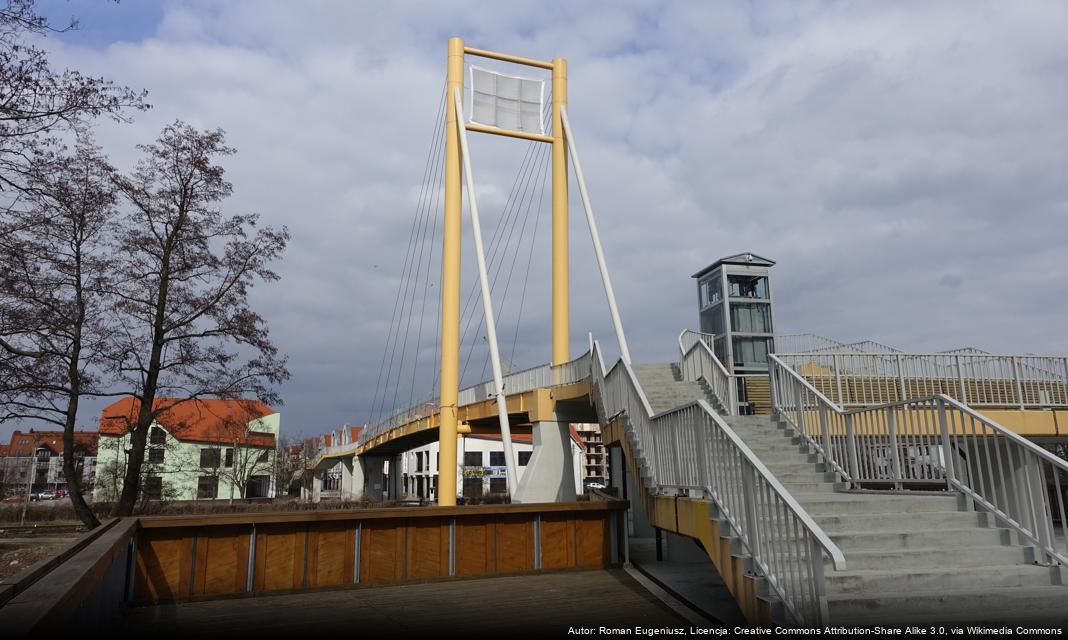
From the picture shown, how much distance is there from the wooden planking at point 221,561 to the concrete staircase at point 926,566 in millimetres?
6652

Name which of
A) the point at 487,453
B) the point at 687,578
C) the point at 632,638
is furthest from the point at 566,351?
the point at 487,453

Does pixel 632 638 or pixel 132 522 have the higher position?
pixel 132 522

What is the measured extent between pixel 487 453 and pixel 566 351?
6255 centimetres

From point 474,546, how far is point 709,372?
6.01m

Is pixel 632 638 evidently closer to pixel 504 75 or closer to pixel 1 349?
pixel 1 349

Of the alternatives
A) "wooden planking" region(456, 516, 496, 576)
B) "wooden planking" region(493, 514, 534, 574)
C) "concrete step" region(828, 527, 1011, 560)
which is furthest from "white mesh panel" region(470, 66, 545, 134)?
"concrete step" region(828, 527, 1011, 560)

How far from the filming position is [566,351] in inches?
876

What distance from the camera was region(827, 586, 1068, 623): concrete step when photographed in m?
5.42

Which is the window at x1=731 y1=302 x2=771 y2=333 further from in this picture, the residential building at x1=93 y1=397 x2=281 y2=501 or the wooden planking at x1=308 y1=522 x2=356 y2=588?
the wooden planking at x1=308 y1=522 x2=356 y2=588

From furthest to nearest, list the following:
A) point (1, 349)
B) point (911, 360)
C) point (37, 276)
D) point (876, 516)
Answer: point (911, 360)
point (1, 349)
point (37, 276)
point (876, 516)

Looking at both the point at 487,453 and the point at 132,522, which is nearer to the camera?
the point at 132,522

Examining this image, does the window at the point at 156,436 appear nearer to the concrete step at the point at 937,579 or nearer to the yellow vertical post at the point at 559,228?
the yellow vertical post at the point at 559,228

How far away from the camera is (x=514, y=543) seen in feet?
33.0

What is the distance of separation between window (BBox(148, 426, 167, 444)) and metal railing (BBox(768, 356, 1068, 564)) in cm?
1507
